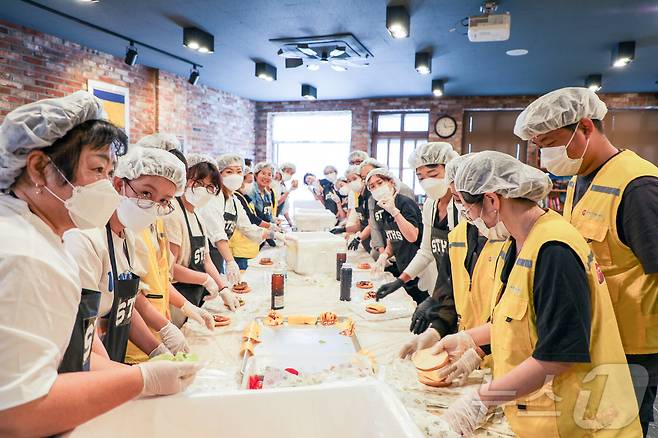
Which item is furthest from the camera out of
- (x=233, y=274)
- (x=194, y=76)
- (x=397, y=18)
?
(x=194, y=76)

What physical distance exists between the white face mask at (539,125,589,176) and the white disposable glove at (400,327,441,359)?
3.01 feet

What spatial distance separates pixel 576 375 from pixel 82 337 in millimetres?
1347

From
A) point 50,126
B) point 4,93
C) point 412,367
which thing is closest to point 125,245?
point 50,126

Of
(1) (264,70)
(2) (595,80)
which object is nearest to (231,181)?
(1) (264,70)

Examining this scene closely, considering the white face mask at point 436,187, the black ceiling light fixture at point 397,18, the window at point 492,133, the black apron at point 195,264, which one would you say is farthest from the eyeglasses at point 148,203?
the window at point 492,133

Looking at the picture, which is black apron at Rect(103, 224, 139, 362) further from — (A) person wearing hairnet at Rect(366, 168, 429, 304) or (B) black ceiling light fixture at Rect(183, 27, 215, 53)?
(B) black ceiling light fixture at Rect(183, 27, 215, 53)

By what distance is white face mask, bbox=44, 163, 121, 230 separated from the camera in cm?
99

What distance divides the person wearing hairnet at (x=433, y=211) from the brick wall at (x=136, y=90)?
5092mm

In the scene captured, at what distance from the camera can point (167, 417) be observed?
100 cm

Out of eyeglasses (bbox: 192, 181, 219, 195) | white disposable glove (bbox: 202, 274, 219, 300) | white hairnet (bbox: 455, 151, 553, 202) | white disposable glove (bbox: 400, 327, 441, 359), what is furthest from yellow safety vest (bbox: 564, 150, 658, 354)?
eyeglasses (bbox: 192, 181, 219, 195)

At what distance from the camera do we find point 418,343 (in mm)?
1792

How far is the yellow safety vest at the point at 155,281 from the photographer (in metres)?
1.81

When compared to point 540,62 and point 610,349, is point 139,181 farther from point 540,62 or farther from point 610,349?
point 540,62

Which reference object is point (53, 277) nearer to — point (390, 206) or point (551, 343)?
point (551, 343)
